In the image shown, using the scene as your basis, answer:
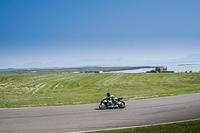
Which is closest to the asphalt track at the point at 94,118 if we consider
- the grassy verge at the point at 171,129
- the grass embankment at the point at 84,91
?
the grassy verge at the point at 171,129

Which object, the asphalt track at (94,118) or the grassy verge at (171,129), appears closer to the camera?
the grassy verge at (171,129)

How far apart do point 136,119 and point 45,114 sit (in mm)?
7406

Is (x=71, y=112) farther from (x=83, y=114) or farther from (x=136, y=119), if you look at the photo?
(x=136, y=119)

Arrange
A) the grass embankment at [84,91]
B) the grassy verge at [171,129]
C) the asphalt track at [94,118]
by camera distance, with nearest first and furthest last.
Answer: the grassy verge at [171,129], the asphalt track at [94,118], the grass embankment at [84,91]

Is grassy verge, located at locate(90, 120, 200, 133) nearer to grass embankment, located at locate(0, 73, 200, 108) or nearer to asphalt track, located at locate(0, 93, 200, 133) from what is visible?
asphalt track, located at locate(0, 93, 200, 133)

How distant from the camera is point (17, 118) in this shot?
15203 millimetres

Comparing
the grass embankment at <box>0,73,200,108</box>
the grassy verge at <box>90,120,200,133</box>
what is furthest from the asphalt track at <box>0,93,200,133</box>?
the grass embankment at <box>0,73,200,108</box>

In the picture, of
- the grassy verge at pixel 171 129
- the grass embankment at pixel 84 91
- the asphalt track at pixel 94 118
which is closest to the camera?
the grassy verge at pixel 171 129

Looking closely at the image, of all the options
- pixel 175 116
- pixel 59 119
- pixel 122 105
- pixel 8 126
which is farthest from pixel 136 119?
pixel 8 126

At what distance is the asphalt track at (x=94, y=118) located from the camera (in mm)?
12599

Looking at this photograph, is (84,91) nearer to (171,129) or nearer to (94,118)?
(94,118)

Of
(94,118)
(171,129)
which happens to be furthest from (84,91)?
(171,129)

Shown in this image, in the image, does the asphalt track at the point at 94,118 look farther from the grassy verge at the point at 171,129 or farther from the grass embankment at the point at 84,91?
the grass embankment at the point at 84,91

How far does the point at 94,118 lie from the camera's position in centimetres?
1441
